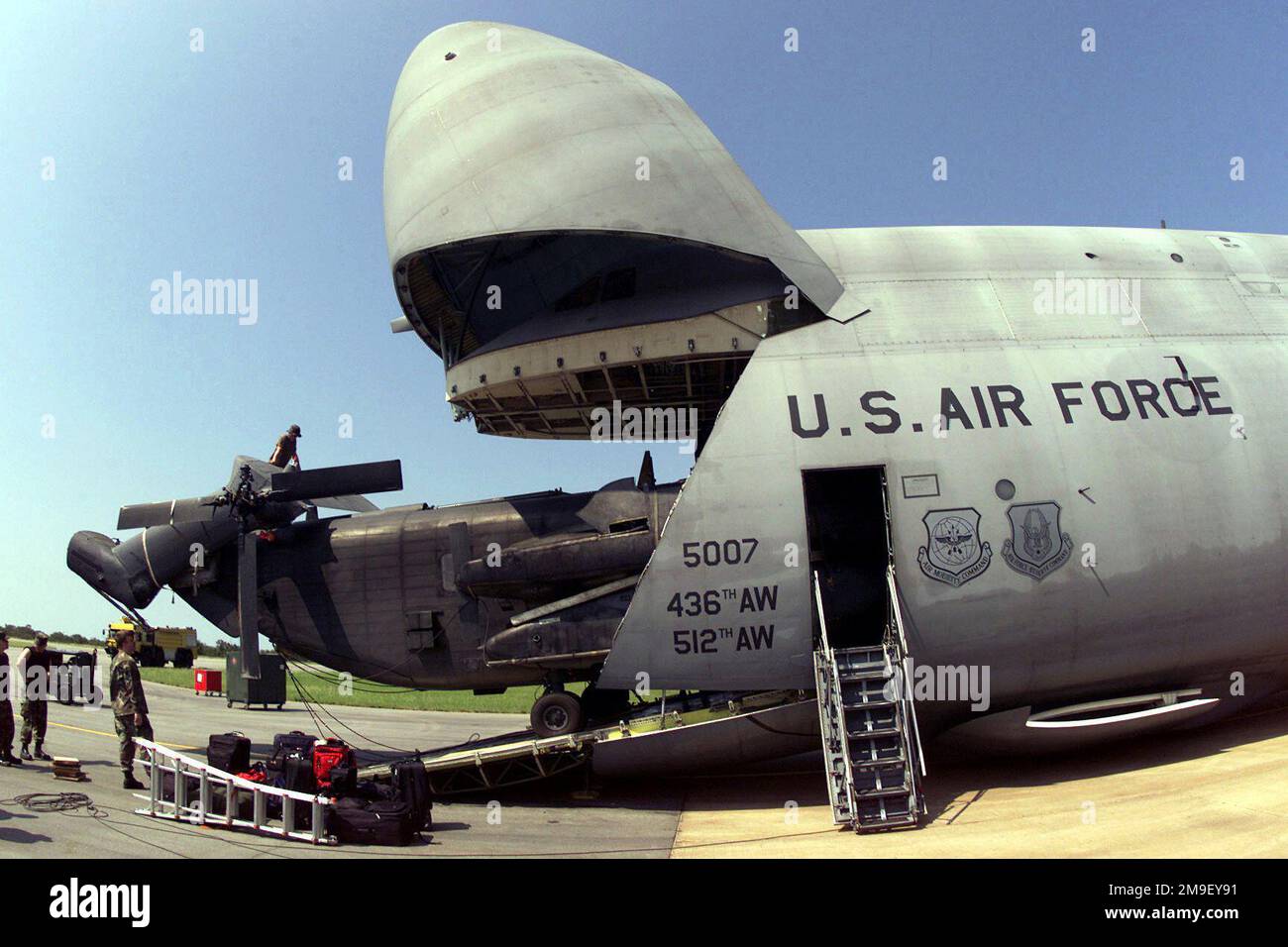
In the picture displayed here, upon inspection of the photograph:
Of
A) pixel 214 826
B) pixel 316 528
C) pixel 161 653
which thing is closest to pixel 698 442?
pixel 316 528

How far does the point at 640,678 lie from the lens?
13.4 m

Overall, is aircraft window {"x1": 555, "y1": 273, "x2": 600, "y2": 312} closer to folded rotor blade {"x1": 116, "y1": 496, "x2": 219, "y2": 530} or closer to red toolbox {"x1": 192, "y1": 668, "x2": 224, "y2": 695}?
folded rotor blade {"x1": 116, "y1": 496, "x2": 219, "y2": 530}

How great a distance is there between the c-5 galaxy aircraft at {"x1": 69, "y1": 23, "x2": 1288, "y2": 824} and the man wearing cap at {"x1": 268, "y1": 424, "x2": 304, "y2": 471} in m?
1.94

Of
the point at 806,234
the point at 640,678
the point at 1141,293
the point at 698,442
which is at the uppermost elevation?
the point at 806,234

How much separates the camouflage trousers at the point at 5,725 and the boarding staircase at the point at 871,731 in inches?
540

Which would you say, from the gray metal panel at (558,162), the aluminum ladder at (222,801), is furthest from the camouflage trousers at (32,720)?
the gray metal panel at (558,162)

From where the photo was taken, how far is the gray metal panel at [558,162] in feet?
45.1

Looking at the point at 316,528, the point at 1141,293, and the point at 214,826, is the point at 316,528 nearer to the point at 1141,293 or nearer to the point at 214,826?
the point at 214,826

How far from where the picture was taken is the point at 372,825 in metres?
11.2

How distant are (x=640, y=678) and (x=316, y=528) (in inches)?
307

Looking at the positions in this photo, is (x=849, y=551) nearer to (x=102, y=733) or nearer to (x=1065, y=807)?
Answer: (x=1065, y=807)

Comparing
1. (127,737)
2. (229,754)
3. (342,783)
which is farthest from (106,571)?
(342,783)
